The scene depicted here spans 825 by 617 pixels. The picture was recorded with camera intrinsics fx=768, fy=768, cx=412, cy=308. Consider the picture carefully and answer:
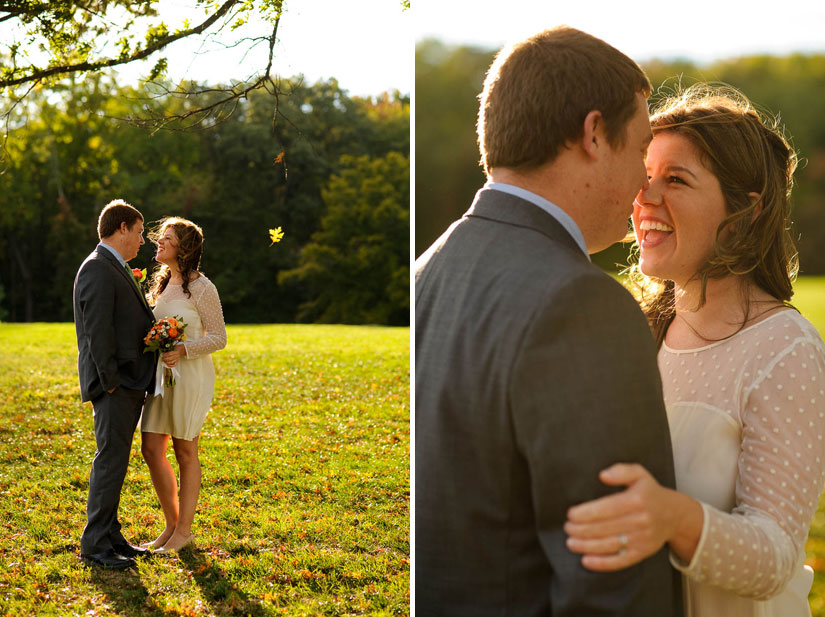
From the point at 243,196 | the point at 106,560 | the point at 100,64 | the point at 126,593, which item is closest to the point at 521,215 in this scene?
the point at 126,593

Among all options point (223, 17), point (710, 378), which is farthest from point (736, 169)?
point (223, 17)

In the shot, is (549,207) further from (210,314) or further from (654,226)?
(210,314)

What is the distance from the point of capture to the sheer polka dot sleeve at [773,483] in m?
1.20

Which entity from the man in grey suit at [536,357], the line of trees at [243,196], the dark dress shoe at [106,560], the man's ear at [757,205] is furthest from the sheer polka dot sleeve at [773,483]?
the line of trees at [243,196]

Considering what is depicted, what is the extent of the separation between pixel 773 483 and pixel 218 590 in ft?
9.04

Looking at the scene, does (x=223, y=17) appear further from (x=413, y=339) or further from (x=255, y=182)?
(x=255, y=182)

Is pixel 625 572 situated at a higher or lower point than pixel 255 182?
lower

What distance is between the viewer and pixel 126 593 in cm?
325

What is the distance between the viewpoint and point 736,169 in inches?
61.7

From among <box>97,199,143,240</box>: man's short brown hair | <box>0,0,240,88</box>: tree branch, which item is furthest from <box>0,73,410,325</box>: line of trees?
<box>97,199,143,240</box>: man's short brown hair

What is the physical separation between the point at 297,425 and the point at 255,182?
777cm

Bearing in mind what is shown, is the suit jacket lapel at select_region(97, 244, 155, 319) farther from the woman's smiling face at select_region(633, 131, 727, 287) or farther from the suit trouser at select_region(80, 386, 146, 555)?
the woman's smiling face at select_region(633, 131, 727, 287)

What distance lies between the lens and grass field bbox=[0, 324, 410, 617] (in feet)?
11.1

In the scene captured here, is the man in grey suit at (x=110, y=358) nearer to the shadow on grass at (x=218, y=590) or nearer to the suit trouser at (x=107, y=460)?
the suit trouser at (x=107, y=460)
